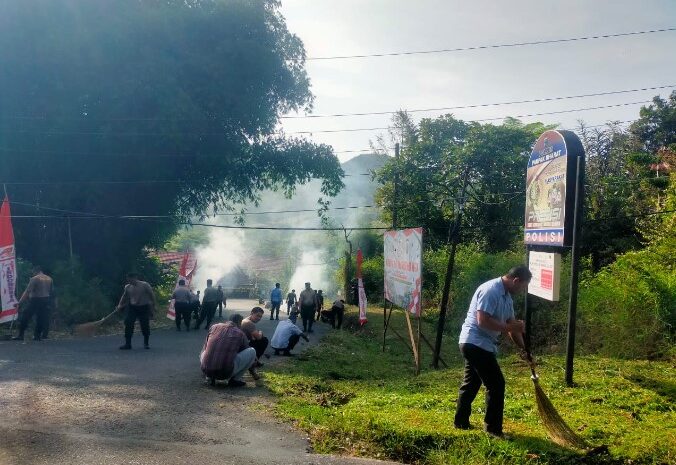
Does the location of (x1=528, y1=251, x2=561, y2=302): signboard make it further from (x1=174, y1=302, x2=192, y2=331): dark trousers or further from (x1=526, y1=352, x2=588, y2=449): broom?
(x1=174, y1=302, x2=192, y2=331): dark trousers

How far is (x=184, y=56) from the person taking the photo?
25.5 meters

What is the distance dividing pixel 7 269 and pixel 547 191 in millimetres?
12601

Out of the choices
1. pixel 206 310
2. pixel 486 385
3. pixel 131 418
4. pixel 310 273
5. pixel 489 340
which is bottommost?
pixel 310 273

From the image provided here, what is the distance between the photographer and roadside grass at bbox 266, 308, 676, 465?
241 inches

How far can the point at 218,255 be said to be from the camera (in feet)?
243

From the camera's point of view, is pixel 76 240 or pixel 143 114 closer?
pixel 143 114

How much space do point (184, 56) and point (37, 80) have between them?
213 inches

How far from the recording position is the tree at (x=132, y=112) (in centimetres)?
2397

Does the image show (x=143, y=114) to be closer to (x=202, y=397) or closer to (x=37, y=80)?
(x=37, y=80)

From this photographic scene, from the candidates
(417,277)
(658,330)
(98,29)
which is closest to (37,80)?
(98,29)

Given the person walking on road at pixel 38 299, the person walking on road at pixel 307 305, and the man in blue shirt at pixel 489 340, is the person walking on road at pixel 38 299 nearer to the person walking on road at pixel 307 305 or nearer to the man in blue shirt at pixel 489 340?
the person walking on road at pixel 307 305

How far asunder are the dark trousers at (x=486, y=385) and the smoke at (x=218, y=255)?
199 feet

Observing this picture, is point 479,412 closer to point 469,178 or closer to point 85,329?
point 85,329

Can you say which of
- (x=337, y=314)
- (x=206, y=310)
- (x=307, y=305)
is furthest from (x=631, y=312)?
(x=337, y=314)
